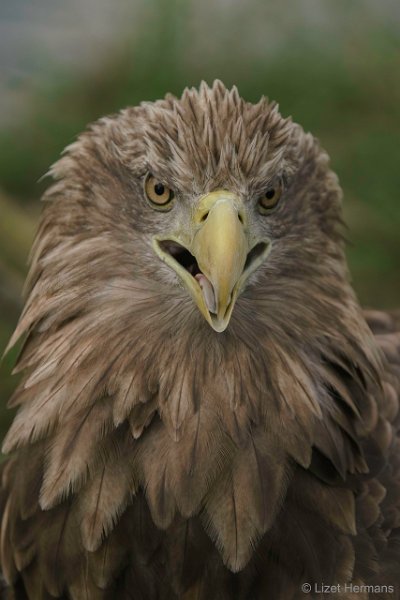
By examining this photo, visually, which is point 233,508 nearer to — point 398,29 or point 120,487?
point 120,487

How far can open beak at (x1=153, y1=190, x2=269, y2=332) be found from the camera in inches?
92.1

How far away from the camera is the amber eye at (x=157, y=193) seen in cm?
256

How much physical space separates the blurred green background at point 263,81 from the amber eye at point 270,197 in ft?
6.57

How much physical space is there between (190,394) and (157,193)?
42cm

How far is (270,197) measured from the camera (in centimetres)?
261

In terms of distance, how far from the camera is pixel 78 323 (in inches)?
104

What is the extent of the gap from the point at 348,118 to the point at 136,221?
2464mm

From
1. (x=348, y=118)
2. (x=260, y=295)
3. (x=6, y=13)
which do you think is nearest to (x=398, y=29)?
(x=348, y=118)

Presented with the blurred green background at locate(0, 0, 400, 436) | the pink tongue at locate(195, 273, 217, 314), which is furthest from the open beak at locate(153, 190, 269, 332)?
the blurred green background at locate(0, 0, 400, 436)

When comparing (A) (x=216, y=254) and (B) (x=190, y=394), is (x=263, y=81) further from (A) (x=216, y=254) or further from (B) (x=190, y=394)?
(A) (x=216, y=254)

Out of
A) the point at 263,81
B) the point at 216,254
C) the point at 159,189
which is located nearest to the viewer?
the point at 216,254

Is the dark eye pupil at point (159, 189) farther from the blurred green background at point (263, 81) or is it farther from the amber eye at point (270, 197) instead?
the blurred green background at point (263, 81)
